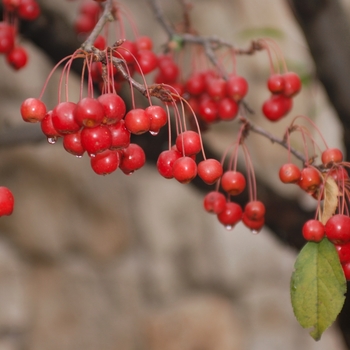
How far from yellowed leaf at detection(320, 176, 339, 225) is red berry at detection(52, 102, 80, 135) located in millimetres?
319

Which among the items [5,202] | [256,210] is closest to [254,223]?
[256,210]

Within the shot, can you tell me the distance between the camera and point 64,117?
1.46ft

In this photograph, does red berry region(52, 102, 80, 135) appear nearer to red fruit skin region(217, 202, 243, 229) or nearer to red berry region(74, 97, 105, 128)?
red berry region(74, 97, 105, 128)

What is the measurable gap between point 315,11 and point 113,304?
1.31 m

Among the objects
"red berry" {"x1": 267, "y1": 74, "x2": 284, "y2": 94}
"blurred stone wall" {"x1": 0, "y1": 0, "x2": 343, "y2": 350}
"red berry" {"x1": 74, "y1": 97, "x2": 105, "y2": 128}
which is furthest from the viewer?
"blurred stone wall" {"x1": 0, "y1": 0, "x2": 343, "y2": 350}

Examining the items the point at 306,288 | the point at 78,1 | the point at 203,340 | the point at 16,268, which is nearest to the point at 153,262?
the point at 203,340

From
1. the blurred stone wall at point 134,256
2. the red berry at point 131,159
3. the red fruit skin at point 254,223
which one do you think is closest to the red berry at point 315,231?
the red fruit skin at point 254,223

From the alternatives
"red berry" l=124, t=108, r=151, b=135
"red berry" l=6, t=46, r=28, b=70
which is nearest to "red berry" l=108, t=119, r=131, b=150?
"red berry" l=124, t=108, r=151, b=135

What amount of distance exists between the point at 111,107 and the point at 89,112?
→ 29 mm

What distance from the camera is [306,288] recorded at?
57 centimetres

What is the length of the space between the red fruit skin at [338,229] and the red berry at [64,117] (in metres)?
0.32

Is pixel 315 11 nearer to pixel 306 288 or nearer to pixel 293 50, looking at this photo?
pixel 306 288

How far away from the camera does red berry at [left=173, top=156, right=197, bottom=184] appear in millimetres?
493

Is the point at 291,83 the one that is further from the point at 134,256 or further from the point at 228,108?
the point at 134,256
